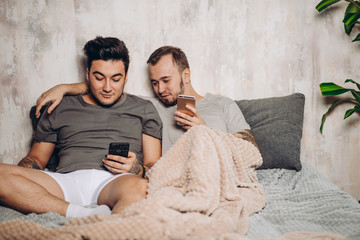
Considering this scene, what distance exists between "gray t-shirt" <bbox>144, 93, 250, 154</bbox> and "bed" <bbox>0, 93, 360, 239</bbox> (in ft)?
0.43

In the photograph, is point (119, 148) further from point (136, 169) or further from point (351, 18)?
point (351, 18)

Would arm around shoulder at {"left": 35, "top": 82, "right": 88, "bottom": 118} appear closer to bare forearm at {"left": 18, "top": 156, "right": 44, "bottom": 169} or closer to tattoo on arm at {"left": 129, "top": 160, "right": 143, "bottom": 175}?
bare forearm at {"left": 18, "top": 156, "right": 44, "bottom": 169}

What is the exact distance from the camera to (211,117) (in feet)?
5.79

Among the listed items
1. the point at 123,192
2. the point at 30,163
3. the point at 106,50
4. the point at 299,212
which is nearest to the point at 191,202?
the point at 123,192

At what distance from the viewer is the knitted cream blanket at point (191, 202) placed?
2.47 ft

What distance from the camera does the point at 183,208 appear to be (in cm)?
87

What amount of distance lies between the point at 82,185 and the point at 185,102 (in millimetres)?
700

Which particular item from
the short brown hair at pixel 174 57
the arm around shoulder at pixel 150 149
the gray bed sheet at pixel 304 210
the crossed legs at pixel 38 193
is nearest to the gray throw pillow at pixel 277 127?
the gray bed sheet at pixel 304 210

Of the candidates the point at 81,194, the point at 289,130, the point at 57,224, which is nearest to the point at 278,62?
the point at 289,130

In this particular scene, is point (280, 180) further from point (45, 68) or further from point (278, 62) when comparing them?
point (45, 68)

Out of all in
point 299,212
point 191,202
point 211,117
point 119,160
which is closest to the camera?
point 191,202

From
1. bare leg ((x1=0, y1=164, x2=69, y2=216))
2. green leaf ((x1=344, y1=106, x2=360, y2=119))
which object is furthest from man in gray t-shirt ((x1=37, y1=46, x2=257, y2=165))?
green leaf ((x1=344, y1=106, x2=360, y2=119))

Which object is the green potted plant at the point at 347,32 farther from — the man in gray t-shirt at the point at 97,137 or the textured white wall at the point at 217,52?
the man in gray t-shirt at the point at 97,137

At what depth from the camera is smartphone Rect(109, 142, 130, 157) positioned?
1.32 metres
